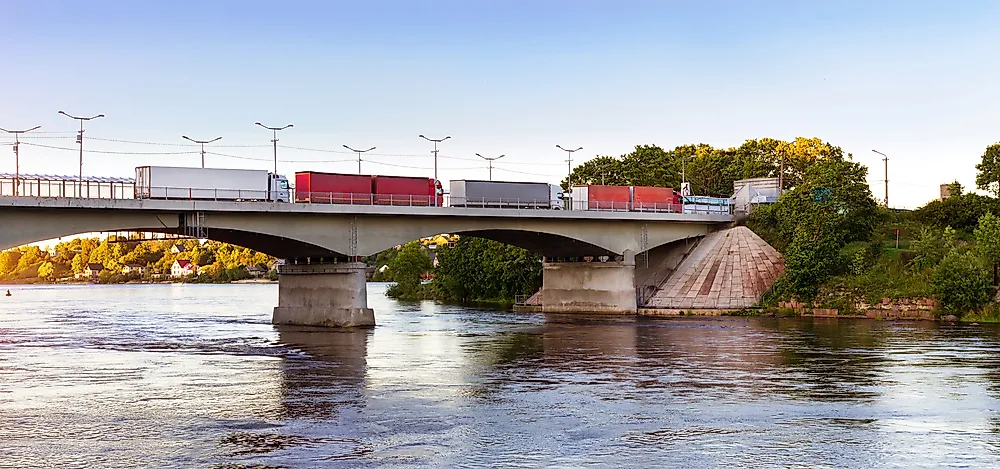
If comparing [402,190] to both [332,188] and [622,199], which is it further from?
[622,199]

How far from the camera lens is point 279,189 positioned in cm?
8019

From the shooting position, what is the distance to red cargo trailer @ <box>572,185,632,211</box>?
102875 millimetres

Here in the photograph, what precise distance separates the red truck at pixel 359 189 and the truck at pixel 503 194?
13.7 feet

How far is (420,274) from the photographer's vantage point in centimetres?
16950

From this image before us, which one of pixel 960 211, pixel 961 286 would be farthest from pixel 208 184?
pixel 960 211

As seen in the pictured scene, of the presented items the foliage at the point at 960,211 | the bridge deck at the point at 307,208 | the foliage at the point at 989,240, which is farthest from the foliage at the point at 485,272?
the foliage at the point at 989,240

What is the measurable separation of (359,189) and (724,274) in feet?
117

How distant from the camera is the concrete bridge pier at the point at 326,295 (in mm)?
81688

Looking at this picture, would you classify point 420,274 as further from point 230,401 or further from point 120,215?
point 230,401

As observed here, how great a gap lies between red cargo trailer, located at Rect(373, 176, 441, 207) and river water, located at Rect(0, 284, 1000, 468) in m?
11.5

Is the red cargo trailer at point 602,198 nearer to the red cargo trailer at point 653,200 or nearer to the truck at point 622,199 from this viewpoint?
the truck at point 622,199

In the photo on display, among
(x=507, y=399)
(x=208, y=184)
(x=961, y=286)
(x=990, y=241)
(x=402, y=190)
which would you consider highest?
(x=402, y=190)

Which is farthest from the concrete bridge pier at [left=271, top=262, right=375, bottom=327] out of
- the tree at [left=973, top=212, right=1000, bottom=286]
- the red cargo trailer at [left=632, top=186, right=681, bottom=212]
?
the tree at [left=973, top=212, right=1000, bottom=286]

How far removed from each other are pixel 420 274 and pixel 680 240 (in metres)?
66.4
